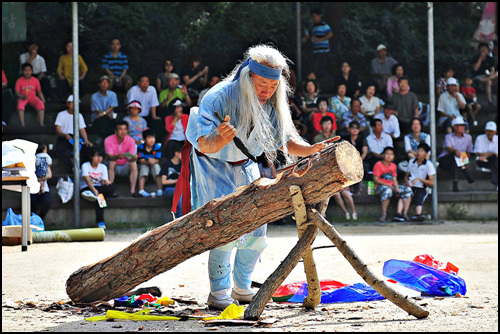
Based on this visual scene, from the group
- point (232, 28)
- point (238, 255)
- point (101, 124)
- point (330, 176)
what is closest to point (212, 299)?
point (238, 255)

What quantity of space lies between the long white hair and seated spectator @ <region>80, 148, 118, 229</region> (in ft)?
18.6

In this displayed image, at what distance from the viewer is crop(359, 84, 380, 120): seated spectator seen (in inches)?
482

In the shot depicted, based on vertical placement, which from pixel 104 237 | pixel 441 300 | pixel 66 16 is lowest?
pixel 104 237

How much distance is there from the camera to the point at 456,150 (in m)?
11.7

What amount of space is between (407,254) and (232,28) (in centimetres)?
997

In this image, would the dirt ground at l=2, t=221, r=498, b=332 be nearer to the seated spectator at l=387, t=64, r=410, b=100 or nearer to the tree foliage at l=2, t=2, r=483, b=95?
the seated spectator at l=387, t=64, r=410, b=100

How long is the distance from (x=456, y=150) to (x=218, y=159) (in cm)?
773

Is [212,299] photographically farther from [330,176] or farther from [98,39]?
[98,39]

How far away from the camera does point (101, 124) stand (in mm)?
11398

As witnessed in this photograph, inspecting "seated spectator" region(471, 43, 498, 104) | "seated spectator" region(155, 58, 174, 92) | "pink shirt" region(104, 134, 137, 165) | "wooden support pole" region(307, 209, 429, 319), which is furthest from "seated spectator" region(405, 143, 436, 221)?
"wooden support pole" region(307, 209, 429, 319)

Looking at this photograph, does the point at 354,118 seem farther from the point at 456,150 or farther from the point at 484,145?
the point at 484,145

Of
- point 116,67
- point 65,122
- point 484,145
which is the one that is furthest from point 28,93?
point 484,145

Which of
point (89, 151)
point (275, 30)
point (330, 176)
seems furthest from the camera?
point (275, 30)

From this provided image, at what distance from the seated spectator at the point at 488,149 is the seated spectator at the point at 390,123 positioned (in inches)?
51.1
